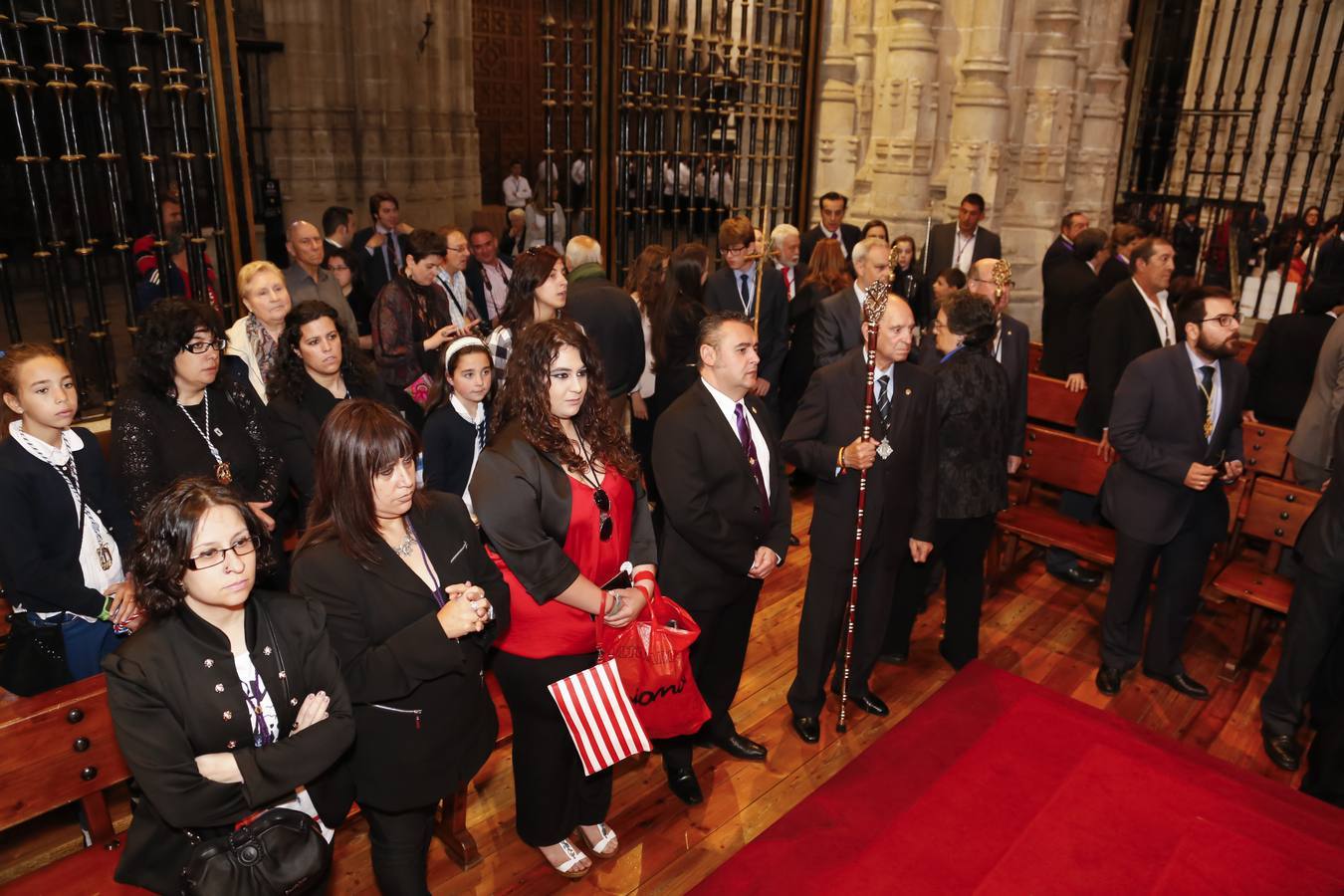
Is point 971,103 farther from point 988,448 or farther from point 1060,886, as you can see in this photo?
point 1060,886

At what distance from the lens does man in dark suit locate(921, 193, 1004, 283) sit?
7.29 m

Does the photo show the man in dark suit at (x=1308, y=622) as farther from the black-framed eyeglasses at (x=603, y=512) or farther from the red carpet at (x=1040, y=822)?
the black-framed eyeglasses at (x=603, y=512)

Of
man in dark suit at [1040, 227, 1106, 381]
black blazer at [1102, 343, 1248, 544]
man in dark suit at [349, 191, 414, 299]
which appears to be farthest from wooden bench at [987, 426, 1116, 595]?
man in dark suit at [349, 191, 414, 299]

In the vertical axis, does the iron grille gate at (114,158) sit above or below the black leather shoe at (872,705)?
above

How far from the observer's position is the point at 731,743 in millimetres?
3670

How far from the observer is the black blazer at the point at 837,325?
522cm

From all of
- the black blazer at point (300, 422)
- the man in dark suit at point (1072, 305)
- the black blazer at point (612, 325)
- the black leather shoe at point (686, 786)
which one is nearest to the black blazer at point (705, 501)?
the black leather shoe at point (686, 786)

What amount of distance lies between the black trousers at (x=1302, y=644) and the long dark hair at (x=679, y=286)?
318 centimetres

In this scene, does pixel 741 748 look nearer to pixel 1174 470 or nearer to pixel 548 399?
pixel 548 399

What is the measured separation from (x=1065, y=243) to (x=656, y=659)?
18.9 feet

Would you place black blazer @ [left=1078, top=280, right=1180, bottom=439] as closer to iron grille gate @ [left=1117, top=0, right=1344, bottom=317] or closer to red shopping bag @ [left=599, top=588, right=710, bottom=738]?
iron grille gate @ [left=1117, top=0, right=1344, bottom=317]

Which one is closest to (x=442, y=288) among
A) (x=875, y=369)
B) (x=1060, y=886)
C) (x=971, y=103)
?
(x=875, y=369)

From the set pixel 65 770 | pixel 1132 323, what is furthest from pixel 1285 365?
pixel 65 770

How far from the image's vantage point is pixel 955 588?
4.20 meters
